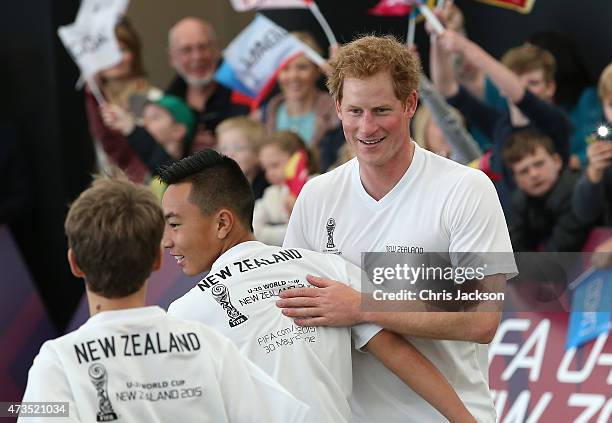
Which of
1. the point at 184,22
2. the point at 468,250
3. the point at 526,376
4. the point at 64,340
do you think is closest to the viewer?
the point at 64,340

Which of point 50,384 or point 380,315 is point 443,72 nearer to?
point 380,315

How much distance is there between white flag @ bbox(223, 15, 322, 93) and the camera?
26.2ft

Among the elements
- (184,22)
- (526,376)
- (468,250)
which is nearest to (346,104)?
(468,250)

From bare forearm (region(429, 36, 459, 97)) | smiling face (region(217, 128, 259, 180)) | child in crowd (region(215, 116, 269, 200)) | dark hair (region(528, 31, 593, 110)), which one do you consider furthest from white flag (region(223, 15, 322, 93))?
dark hair (region(528, 31, 593, 110))

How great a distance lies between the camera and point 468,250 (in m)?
3.80

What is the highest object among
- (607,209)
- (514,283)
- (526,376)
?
(607,209)

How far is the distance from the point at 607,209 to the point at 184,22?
12.3ft

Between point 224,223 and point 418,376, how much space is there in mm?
799

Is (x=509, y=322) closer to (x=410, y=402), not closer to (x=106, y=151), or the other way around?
(x=410, y=402)

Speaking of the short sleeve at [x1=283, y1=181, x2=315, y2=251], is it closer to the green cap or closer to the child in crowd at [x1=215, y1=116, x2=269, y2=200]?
the child in crowd at [x1=215, y1=116, x2=269, y2=200]

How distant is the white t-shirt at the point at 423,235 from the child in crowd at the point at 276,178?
3444mm

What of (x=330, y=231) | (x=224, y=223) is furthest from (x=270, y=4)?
(x=224, y=223)

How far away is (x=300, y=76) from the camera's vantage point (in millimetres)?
8062

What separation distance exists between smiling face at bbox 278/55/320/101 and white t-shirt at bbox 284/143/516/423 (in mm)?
4062
